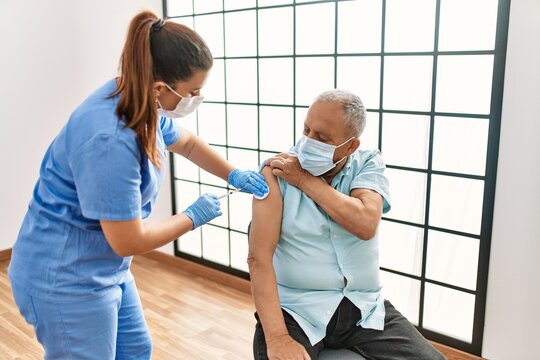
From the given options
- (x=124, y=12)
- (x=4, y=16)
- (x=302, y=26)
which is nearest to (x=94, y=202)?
(x=302, y=26)

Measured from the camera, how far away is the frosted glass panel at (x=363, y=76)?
2.32 meters

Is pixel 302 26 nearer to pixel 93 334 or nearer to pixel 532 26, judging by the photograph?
pixel 532 26

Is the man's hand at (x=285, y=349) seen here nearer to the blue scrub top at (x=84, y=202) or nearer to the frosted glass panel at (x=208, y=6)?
the blue scrub top at (x=84, y=202)

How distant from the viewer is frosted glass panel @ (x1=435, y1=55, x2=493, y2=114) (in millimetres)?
1996

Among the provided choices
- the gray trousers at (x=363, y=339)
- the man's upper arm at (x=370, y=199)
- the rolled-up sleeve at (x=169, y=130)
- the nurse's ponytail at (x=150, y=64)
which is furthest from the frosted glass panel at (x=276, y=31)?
the gray trousers at (x=363, y=339)

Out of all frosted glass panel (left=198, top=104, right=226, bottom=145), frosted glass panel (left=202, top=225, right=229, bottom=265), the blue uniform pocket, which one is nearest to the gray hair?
the blue uniform pocket

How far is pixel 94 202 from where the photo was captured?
1207mm

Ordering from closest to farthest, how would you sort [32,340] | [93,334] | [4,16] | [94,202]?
1. [94,202]
2. [93,334]
3. [32,340]
4. [4,16]

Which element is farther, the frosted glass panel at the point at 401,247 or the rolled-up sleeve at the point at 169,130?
the frosted glass panel at the point at 401,247

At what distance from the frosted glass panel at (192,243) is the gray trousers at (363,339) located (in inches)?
74.1

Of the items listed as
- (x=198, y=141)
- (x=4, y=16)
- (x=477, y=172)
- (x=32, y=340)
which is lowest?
(x=32, y=340)

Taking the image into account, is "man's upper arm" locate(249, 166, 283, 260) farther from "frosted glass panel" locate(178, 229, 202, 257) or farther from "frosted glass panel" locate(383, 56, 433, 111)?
"frosted glass panel" locate(178, 229, 202, 257)

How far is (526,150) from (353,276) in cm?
85

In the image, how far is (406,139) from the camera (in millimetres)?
2258
